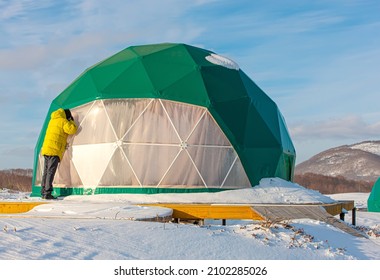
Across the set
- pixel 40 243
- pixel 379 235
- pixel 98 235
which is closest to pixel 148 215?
pixel 98 235

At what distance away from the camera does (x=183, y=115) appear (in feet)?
43.8

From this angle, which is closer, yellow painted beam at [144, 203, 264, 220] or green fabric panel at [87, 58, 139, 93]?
yellow painted beam at [144, 203, 264, 220]

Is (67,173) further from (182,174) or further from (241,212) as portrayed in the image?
(241,212)

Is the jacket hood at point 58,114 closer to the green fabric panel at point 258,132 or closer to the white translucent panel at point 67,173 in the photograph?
the white translucent panel at point 67,173

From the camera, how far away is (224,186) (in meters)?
13.2

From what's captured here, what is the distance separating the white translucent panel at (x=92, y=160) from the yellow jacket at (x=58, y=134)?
1.57 ft

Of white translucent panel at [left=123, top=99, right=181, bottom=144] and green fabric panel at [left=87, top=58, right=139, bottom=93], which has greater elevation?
green fabric panel at [left=87, top=58, right=139, bottom=93]

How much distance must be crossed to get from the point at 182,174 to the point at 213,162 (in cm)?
88

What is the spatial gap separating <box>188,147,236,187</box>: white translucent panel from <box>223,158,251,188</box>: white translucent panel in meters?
0.13

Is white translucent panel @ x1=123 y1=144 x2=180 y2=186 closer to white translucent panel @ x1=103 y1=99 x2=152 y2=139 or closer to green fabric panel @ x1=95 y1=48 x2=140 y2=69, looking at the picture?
white translucent panel @ x1=103 y1=99 x2=152 y2=139

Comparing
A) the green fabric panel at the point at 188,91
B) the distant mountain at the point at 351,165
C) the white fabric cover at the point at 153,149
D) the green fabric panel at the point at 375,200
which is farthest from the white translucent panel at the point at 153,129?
the distant mountain at the point at 351,165

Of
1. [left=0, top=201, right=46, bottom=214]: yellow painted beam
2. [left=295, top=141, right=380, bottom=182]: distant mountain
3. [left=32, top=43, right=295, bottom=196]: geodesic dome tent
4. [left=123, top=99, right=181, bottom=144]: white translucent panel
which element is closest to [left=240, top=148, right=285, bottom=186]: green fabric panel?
[left=32, top=43, right=295, bottom=196]: geodesic dome tent

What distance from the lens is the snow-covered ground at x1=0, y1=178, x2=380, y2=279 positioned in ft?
19.9

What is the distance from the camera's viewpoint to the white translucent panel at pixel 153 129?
42.9ft
